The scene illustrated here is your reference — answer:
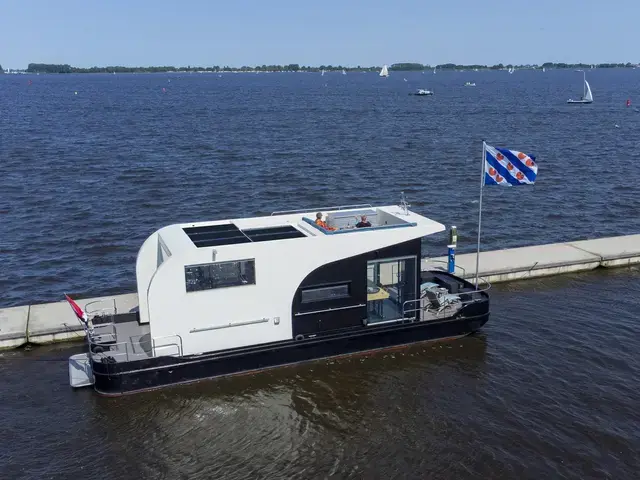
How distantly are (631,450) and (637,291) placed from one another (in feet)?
30.0

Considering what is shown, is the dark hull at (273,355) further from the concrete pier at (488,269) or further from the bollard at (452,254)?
the concrete pier at (488,269)

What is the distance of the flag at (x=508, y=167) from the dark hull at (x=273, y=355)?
12.0 feet

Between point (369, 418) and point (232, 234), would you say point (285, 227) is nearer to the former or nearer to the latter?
point (232, 234)

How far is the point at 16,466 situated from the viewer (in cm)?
1243

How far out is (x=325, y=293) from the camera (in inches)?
629

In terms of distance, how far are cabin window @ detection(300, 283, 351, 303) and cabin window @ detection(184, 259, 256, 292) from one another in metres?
1.44

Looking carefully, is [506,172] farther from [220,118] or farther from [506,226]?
[220,118]

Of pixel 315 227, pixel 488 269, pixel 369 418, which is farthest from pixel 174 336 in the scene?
pixel 488 269

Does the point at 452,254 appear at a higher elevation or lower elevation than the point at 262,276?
lower

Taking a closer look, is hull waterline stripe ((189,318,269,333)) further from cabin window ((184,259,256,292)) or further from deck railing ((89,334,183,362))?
cabin window ((184,259,256,292))

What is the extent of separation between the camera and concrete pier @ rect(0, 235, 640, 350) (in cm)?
1719

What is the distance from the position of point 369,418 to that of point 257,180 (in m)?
28.4

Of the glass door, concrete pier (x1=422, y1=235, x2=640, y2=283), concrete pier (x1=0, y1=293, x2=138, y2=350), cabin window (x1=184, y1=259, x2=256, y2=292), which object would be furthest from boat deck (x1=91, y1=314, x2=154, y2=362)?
concrete pier (x1=422, y1=235, x2=640, y2=283)

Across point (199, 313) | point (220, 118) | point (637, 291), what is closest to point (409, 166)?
point (637, 291)
